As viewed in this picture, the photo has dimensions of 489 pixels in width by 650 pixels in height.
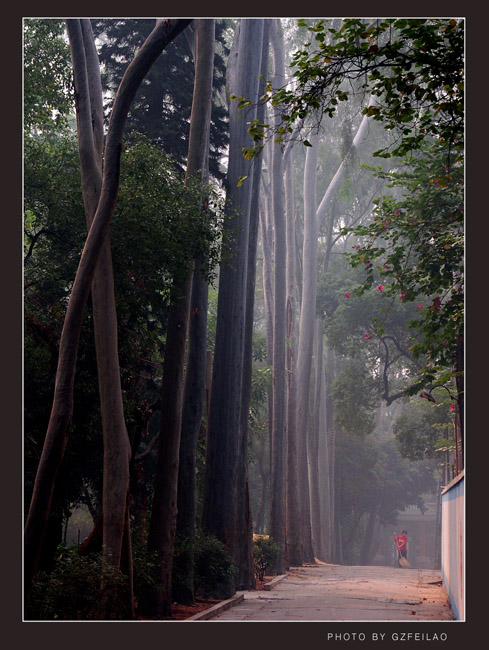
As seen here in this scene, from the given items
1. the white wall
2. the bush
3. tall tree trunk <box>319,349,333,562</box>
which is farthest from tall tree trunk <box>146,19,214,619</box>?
tall tree trunk <box>319,349,333,562</box>

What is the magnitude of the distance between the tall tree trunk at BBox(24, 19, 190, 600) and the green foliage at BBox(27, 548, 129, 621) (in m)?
0.18

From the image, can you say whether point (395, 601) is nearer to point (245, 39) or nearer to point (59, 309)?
point (59, 309)

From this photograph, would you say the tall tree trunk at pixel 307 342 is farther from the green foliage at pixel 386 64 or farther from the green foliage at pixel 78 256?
the green foliage at pixel 386 64

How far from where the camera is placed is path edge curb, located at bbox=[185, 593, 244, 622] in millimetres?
8508

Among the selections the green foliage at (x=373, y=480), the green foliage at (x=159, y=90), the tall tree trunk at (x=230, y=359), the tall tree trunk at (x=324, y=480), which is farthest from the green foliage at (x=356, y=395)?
the tall tree trunk at (x=230, y=359)

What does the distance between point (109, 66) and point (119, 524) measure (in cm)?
880

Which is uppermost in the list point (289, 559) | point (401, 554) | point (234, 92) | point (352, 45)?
point (234, 92)

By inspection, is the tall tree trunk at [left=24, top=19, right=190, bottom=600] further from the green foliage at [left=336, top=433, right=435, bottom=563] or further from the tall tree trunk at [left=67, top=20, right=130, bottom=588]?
the green foliage at [left=336, top=433, right=435, bottom=563]

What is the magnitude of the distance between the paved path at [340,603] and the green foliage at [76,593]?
1.16 m

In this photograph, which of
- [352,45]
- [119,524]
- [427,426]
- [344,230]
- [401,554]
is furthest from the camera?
[401,554]

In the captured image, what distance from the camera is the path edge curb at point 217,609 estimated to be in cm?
851

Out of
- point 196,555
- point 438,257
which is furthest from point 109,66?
point 196,555

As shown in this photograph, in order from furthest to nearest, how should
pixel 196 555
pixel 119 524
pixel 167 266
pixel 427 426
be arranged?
pixel 427 426 → pixel 196 555 → pixel 167 266 → pixel 119 524

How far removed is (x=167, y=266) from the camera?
9.78m
